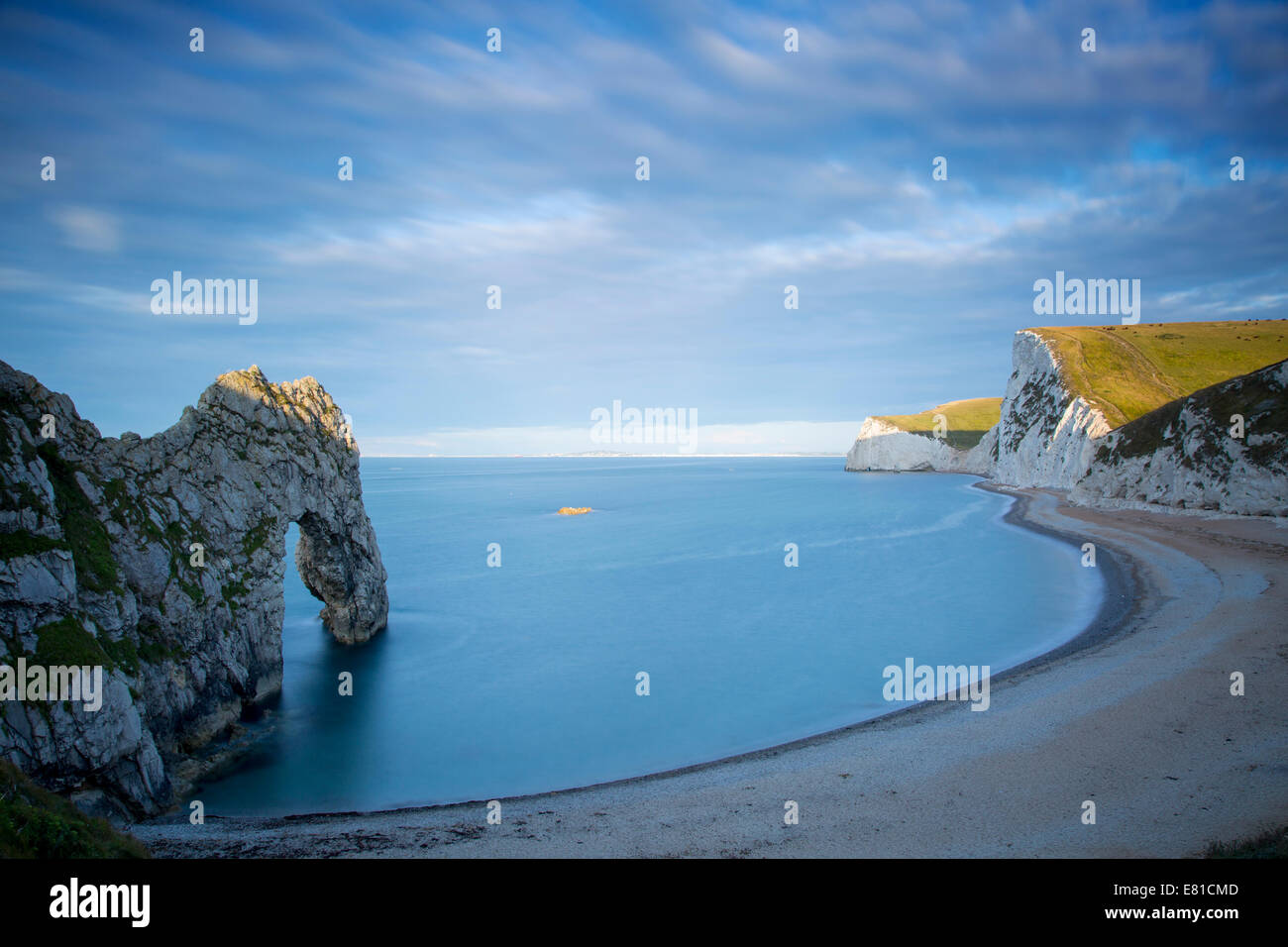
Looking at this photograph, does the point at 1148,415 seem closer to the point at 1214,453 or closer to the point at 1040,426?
the point at 1214,453

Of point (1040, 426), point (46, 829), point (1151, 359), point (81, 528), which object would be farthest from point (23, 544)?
point (1151, 359)

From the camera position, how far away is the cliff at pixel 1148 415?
172ft

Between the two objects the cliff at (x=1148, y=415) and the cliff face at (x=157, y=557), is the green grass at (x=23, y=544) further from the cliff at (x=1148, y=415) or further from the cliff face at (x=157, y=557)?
the cliff at (x=1148, y=415)

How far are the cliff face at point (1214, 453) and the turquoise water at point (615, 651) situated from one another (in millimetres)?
12268

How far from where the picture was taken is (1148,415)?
6794 cm

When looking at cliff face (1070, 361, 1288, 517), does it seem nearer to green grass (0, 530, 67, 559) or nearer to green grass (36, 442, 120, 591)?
green grass (36, 442, 120, 591)

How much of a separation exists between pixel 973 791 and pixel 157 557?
71.0ft

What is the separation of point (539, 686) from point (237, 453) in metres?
14.3

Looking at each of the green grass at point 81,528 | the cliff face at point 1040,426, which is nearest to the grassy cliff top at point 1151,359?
the cliff face at point 1040,426

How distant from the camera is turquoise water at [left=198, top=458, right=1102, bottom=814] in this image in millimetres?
21156

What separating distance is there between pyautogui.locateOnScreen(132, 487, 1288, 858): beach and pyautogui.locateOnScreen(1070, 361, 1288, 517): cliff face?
33.5 meters

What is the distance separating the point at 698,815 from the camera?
563 inches
